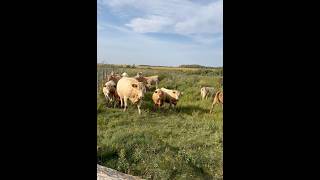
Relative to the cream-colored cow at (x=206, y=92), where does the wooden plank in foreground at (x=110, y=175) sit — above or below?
below

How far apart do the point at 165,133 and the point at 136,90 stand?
11.4 inches

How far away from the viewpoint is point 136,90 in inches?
68.5

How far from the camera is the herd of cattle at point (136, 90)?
1.70m

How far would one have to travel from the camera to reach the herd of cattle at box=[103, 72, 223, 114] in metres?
1.70

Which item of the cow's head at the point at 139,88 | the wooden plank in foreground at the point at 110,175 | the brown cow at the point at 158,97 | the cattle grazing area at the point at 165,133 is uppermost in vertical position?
the cow's head at the point at 139,88

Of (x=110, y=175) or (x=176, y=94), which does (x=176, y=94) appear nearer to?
(x=176, y=94)

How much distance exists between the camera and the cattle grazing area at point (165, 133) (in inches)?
67.5

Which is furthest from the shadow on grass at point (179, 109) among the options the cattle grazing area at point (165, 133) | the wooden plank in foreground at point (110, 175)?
the wooden plank in foreground at point (110, 175)

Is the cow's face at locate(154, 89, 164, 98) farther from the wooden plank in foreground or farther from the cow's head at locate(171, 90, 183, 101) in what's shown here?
the wooden plank in foreground

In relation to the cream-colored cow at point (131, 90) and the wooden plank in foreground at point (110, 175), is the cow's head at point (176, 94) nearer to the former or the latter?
the cream-colored cow at point (131, 90)

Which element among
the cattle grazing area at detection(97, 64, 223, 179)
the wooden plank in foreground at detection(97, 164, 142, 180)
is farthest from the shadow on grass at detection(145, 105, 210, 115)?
the wooden plank in foreground at detection(97, 164, 142, 180)

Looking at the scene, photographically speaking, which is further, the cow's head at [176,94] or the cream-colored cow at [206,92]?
the cow's head at [176,94]

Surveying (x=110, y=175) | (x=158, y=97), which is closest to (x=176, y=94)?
(x=158, y=97)
